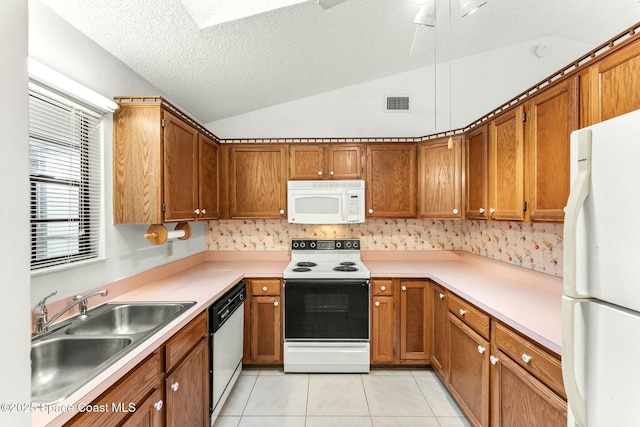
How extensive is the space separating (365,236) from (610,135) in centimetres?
251

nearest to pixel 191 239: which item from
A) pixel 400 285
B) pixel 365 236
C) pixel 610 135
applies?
pixel 365 236

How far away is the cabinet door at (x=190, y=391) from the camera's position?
1405mm

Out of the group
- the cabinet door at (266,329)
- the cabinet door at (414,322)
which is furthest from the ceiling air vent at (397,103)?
the cabinet door at (266,329)

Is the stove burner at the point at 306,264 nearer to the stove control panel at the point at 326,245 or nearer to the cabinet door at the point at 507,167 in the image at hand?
the stove control panel at the point at 326,245

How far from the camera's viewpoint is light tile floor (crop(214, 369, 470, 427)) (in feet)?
6.61

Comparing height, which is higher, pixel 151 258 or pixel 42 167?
pixel 42 167

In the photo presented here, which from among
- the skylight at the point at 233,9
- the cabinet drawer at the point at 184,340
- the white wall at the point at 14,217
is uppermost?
the skylight at the point at 233,9

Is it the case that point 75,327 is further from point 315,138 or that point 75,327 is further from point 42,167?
point 315,138

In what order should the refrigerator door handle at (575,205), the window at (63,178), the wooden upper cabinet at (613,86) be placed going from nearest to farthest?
the refrigerator door handle at (575,205), the wooden upper cabinet at (613,86), the window at (63,178)

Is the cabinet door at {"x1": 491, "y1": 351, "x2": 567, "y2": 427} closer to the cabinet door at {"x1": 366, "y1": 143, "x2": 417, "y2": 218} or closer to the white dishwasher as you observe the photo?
the cabinet door at {"x1": 366, "y1": 143, "x2": 417, "y2": 218}

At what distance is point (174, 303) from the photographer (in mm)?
1748

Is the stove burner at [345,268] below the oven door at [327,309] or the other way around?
the other way around

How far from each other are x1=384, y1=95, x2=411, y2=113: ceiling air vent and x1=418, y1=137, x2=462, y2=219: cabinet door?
1.86 feet

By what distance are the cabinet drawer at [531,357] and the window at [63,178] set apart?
7.56 feet
